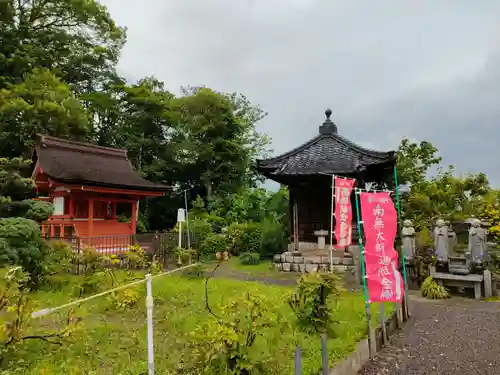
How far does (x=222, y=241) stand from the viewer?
722 inches

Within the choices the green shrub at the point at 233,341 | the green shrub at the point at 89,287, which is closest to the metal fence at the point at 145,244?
the green shrub at the point at 89,287

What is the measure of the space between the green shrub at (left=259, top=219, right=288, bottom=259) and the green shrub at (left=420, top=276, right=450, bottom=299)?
21.4 ft

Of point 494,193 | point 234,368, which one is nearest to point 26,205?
point 234,368

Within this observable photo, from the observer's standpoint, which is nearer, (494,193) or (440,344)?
(440,344)

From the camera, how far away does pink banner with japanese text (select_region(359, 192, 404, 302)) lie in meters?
6.20

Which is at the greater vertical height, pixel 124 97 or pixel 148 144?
pixel 124 97

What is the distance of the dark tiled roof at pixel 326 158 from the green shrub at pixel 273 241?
2.71 m

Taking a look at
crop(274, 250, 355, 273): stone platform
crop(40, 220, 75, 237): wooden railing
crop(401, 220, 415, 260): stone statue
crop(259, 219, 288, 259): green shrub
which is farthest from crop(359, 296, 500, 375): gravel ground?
crop(40, 220, 75, 237): wooden railing

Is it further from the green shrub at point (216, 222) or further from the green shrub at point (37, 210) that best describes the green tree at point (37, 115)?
the green shrub at point (37, 210)

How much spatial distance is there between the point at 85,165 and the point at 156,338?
569 inches

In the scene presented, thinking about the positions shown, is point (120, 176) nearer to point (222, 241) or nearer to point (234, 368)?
point (222, 241)

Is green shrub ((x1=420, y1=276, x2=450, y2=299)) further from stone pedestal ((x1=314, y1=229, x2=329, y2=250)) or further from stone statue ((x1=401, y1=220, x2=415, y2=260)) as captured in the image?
stone pedestal ((x1=314, y1=229, x2=329, y2=250))

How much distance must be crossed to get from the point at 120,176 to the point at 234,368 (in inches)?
633

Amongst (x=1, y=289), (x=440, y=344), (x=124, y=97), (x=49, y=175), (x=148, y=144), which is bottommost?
(x=440, y=344)
